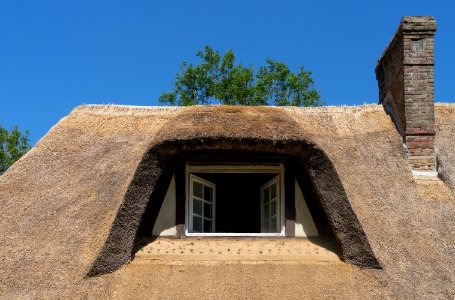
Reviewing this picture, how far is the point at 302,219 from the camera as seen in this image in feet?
26.2

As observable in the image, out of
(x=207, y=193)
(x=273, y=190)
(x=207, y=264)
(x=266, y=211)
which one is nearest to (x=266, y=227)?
(x=266, y=211)

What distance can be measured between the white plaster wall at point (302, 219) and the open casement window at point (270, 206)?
306 mm

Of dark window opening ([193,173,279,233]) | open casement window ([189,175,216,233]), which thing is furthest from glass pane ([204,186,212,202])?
dark window opening ([193,173,279,233])

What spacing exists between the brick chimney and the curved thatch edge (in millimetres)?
2149

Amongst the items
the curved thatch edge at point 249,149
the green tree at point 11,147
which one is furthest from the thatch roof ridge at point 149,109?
the green tree at point 11,147

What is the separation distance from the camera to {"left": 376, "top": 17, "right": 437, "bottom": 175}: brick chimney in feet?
28.7

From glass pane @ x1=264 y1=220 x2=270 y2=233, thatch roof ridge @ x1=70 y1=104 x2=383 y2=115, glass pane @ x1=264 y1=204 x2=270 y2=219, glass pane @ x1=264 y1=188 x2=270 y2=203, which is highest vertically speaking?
thatch roof ridge @ x1=70 y1=104 x2=383 y2=115

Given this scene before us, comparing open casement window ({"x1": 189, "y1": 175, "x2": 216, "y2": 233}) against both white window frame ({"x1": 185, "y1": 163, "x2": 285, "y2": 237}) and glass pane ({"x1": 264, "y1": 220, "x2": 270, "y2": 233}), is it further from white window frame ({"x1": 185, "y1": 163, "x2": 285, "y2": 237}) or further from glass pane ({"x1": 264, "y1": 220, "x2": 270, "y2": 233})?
glass pane ({"x1": 264, "y1": 220, "x2": 270, "y2": 233})

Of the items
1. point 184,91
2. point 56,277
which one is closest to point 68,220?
point 56,277

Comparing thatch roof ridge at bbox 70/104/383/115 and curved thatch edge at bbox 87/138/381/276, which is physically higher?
thatch roof ridge at bbox 70/104/383/115

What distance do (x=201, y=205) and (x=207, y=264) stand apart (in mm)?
1904

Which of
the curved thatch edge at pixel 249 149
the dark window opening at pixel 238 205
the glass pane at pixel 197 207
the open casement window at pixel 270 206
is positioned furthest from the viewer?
the dark window opening at pixel 238 205

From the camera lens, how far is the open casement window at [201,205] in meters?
8.36

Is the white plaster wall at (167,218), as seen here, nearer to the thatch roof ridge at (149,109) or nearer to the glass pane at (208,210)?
the glass pane at (208,210)
